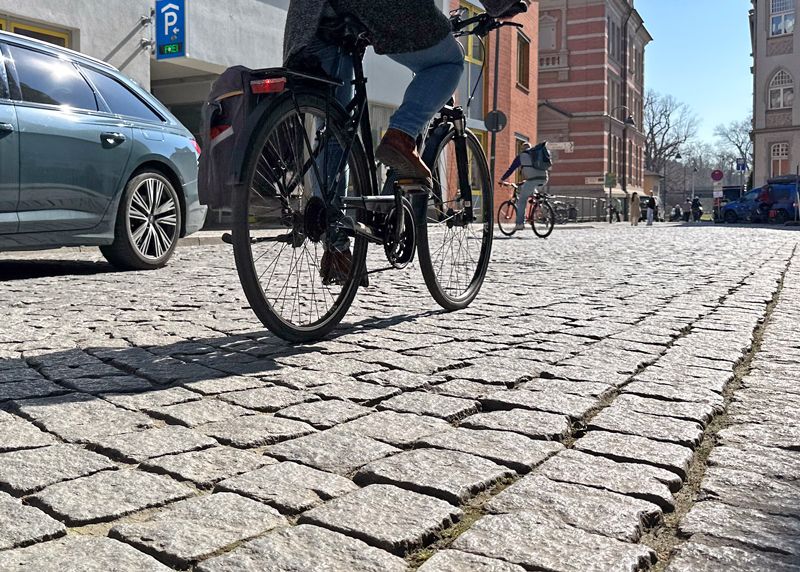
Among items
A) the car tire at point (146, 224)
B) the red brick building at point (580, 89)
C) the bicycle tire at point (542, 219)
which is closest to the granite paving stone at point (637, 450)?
the car tire at point (146, 224)

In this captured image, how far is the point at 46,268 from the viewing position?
27.0 feet

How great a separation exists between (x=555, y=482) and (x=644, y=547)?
0.42 m

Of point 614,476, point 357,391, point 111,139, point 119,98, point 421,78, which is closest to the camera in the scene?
point 614,476

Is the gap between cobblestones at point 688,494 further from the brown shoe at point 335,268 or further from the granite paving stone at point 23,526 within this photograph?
the brown shoe at point 335,268

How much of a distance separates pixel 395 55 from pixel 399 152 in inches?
18.1

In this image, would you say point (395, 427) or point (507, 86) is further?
point (507, 86)

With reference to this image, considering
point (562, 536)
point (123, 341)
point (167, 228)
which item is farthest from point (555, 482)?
point (167, 228)

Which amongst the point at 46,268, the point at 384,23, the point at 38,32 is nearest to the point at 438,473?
the point at 384,23

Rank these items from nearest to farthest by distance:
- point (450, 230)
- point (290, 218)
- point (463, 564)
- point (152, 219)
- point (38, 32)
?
point (463, 564)
point (290, 218)
point (450, 230)
point (152, 219)
point (38, 32)

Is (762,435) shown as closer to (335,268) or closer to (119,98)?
(335,268)

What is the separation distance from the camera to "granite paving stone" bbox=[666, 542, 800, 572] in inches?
67.0

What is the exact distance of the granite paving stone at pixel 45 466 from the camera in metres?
2.12

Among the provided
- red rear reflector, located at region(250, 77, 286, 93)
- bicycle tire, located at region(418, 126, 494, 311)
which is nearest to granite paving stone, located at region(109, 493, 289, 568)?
red rear reflector, located at region(250, 77, 286, 93)

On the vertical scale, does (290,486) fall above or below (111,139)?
below
